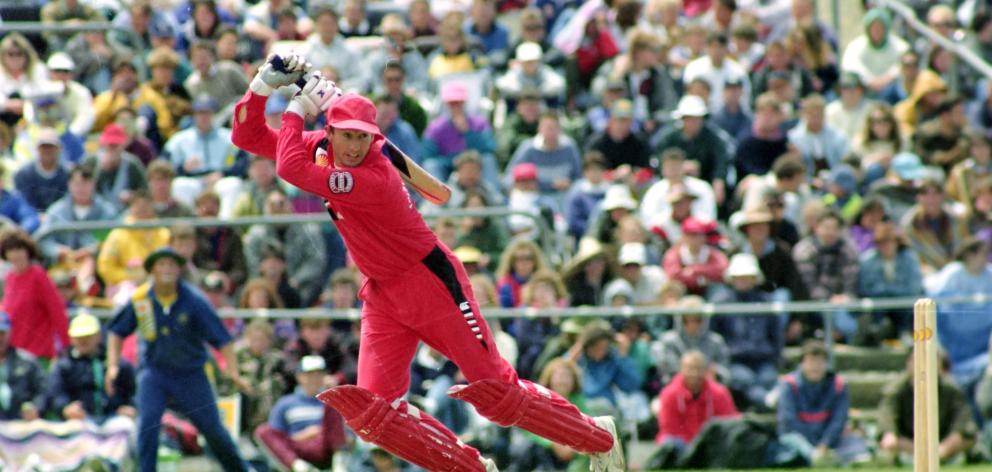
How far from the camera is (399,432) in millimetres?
9117

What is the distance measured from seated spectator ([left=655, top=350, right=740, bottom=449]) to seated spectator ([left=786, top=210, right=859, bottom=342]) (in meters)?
1.63

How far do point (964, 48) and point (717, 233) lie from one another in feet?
14.2

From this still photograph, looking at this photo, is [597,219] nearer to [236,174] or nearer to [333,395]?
[236,174]

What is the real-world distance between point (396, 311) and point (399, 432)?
58cm

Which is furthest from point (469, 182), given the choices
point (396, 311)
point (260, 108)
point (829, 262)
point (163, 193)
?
point (260, 108)

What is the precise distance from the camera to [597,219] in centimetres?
1464

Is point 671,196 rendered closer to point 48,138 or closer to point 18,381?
point 48,138

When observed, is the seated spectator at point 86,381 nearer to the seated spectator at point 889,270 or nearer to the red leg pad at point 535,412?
the red leg pad at point 535,412

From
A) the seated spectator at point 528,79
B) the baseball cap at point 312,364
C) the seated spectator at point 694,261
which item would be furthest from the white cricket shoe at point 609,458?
the seated spectator at point 528,79

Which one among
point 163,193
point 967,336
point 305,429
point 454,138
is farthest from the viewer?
point 454,138

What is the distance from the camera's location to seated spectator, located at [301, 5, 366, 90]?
16.2 meters

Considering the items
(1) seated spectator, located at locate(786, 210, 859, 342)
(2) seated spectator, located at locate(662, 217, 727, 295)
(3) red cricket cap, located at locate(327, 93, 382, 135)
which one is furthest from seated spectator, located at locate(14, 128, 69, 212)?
(3) red cricket cap, located at locate(327, 93, 382, 135)

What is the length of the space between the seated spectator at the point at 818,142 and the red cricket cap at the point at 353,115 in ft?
25.8

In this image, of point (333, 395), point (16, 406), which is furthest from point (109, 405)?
point (333, 395)
